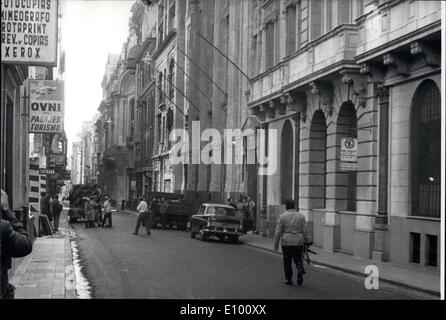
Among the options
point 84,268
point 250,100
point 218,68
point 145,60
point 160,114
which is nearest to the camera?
point 145,60

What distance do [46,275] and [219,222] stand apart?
11627 millimetres

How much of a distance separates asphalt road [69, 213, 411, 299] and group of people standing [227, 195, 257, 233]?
4.84m

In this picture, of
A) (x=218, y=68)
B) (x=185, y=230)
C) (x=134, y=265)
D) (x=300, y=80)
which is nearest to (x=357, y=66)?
(x=300, y=80)

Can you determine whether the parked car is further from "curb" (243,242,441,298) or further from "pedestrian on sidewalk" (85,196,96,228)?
"pedestrian on sidewalk" (85,196,96,228)

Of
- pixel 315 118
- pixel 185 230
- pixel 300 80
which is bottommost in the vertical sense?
pixel 185 230

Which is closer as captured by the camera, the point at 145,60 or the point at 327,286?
the point at 327,286

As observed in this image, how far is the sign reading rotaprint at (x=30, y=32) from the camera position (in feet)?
33.6

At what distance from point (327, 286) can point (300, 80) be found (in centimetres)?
910

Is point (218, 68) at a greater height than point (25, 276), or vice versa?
point (218, 68)

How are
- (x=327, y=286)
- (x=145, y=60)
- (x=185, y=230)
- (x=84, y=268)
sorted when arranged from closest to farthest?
(x=327, y=286)
(x=145, y=60)
(x=84, y=268)
(x=185, y=230)

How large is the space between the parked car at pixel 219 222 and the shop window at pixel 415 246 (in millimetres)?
8223

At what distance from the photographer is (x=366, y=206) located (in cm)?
1794

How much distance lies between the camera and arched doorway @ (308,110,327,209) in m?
15.6

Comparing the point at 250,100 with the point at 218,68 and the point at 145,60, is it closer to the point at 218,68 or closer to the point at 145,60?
the point at 218,68
